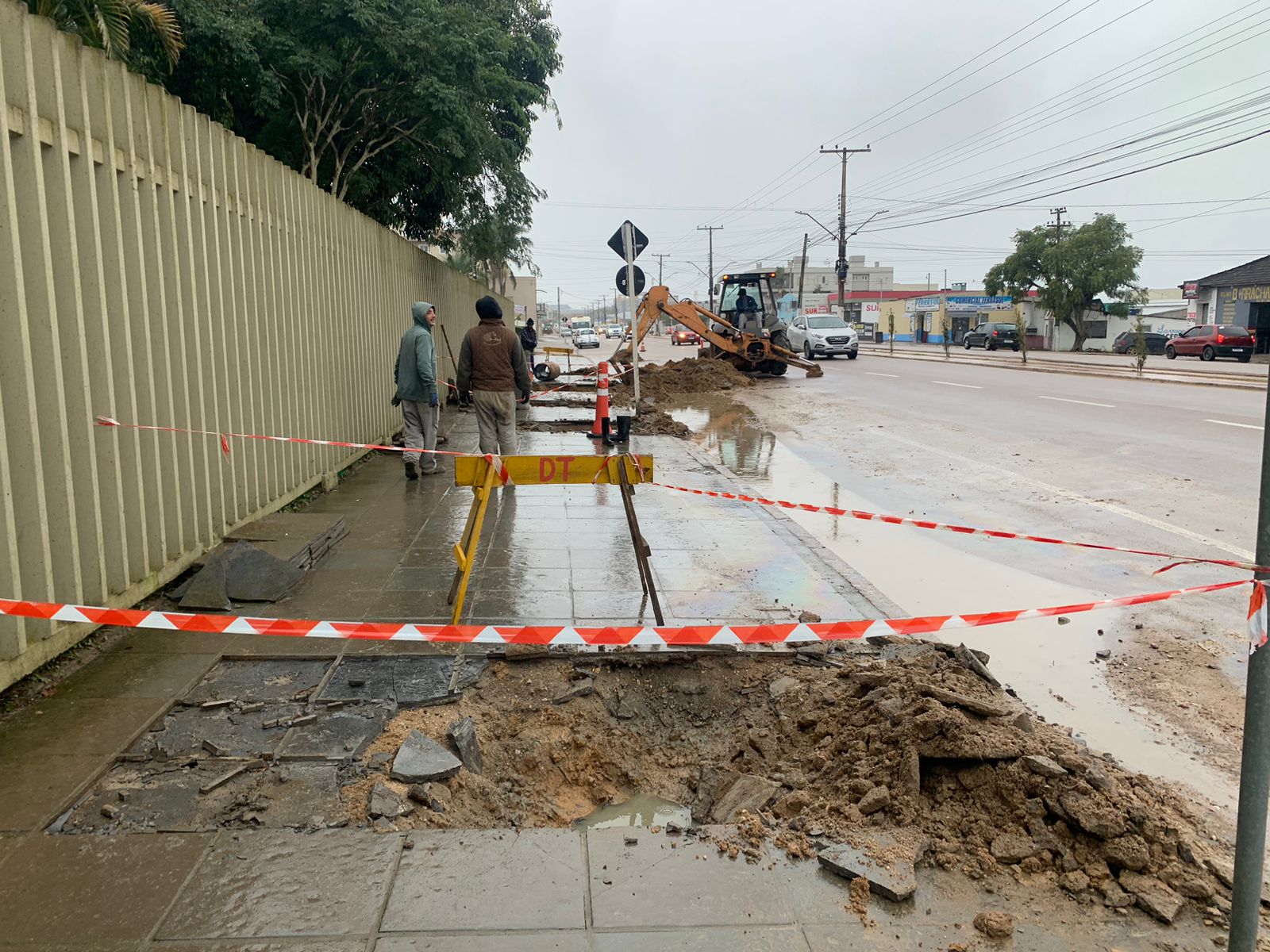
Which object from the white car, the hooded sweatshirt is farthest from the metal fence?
the white car

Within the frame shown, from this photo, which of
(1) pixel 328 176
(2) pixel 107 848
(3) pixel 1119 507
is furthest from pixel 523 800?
(1) pixel 328 176

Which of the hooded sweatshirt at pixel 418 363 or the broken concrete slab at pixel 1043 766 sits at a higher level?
the hooded sweatshirt at pixel 418 363

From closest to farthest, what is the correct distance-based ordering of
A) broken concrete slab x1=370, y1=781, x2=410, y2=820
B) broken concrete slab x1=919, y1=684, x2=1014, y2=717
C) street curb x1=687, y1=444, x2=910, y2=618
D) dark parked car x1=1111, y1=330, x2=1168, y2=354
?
1. broken concrete slab x1=370, y1=781, x2=410, y2=820
2. broken concrete slab x1=919, y1=684, x2=1014, y2=717
3. street curb x1=687, y1=444, x2=910, y2=618
4. dark parked car x1=1111, y1=330, x2=1168, y2=354

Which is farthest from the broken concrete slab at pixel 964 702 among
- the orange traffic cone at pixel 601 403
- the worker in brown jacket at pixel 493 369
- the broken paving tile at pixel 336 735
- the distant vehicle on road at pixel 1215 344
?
the distant vehicle on road at pixel 1215 344

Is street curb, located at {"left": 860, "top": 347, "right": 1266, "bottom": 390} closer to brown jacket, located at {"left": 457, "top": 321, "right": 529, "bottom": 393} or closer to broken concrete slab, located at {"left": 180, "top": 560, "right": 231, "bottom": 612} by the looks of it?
brown jacket, located at {"left": 457, "top": 321, "right": 529, "bottom": 393}

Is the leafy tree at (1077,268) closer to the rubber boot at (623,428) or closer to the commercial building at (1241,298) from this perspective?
the commercial building at (1241,298)

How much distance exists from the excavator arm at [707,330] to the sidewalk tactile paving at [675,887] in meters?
20.3

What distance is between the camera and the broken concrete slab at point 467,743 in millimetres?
3742

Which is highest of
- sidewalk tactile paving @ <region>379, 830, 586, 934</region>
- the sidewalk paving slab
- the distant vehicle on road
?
the distant vehicle on road

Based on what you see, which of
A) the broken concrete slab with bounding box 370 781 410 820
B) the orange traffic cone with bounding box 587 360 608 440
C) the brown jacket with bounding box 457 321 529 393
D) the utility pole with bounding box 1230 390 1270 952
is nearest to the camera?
the utility pole with bounding box 1230 390 1270 952

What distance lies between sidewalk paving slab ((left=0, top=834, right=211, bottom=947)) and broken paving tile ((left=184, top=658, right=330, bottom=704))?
1148 mm

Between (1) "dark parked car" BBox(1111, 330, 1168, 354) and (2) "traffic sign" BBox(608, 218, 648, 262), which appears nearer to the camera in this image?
(2) "traffic sign" BBox(608, 218, 648, 262)

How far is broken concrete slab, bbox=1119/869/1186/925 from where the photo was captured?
9.41ft

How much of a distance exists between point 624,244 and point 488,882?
12556 millimetres
